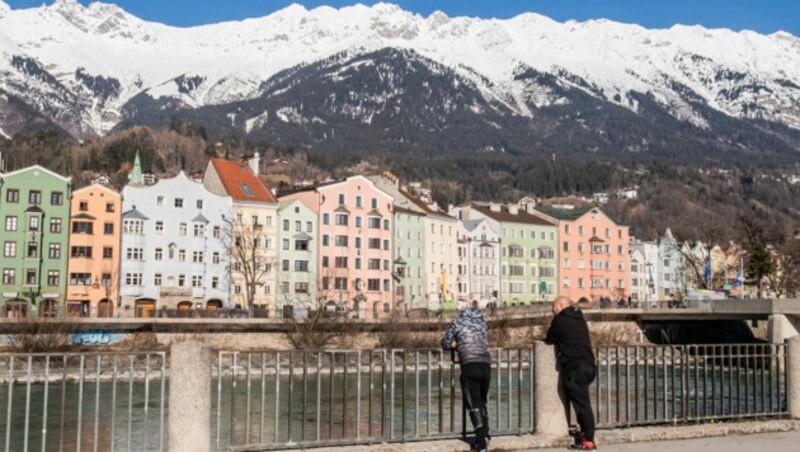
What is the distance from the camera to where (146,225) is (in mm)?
82625

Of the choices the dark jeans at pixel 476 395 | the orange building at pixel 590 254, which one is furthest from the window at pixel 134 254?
the dark jeans at pixel 476 395

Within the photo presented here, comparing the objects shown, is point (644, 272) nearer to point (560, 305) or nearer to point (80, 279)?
point (80, 279)

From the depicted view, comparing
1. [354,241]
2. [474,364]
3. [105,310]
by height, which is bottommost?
[474,364]

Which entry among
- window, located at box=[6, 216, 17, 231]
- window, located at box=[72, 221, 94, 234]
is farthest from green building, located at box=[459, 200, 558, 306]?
window, located at box=[6, 216, 17, 231]

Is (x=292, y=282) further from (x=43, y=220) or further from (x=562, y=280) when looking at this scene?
(x=562, y=280)

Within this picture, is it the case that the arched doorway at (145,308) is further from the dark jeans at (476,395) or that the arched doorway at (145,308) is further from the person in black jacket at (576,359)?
the person in black jacket at (576,359)

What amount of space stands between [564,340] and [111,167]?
159m

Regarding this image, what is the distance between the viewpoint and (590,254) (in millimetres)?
124500

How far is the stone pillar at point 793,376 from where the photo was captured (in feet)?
59.6

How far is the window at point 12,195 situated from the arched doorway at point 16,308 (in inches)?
302

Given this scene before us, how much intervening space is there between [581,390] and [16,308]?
212ft

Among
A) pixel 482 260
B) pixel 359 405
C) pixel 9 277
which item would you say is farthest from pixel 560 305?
pixel 482 260

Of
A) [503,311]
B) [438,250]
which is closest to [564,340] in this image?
[503,311]

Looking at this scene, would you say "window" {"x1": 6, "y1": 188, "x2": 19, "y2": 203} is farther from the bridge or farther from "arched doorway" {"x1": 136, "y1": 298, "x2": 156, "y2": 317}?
the bridge
